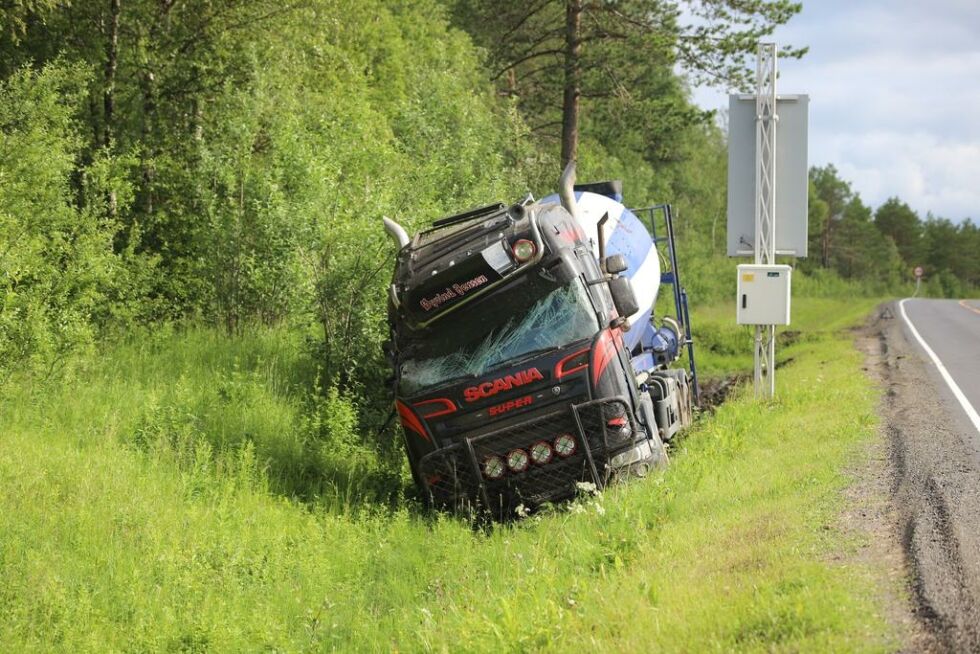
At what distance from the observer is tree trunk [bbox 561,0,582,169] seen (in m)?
26.8

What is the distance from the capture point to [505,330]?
10539 mm

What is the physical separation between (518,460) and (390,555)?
1485 mm

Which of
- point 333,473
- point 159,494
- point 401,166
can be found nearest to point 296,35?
point 401,166

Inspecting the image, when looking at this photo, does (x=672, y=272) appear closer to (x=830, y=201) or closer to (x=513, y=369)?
(x=513, y=369)

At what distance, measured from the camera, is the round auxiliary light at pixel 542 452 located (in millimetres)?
10102

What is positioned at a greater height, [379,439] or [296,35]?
[296,35]

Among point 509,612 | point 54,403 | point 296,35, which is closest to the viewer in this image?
point 509,612

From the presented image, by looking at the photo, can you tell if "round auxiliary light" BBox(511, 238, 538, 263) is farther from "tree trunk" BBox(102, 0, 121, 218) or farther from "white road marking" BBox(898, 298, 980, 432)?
"tree trunk" BBox(102, 0, 121, 218)

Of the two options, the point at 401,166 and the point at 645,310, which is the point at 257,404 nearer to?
the point at 645,310

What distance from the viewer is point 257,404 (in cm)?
1319

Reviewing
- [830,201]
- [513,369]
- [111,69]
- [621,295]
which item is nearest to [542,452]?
[513,369]

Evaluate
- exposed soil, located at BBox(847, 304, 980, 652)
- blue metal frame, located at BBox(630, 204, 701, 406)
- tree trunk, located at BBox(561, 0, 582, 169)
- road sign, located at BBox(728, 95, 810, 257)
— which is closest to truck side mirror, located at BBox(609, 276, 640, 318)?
exposed soil, located at BBox(847, 304, 980, 652)

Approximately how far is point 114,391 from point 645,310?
718cm

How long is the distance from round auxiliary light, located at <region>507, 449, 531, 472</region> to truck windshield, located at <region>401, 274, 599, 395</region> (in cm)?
84
